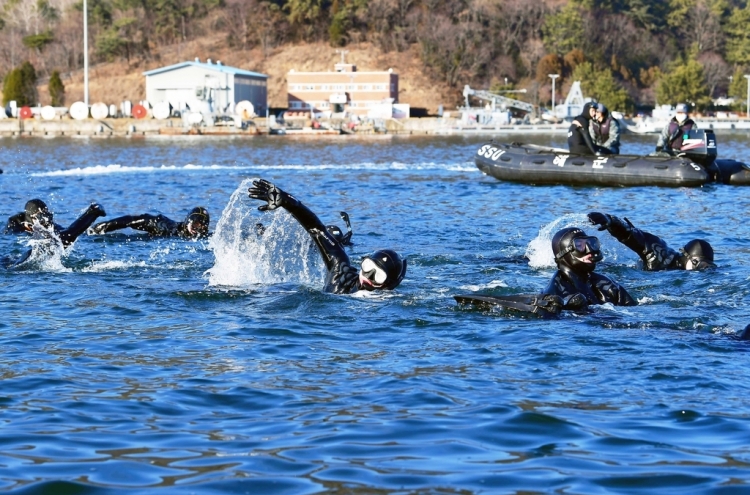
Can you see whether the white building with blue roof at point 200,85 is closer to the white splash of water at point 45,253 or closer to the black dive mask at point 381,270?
the white splash of water at point 45,253

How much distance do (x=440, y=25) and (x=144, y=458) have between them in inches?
4197

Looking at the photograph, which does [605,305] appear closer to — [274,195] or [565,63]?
[274,195]

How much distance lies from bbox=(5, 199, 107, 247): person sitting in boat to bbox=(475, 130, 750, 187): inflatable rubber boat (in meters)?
14.2

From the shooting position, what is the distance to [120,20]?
118375 millimetres

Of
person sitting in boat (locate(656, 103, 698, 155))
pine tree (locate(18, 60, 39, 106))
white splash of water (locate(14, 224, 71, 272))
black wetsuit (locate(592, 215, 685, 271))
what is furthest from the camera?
pine tree (locate(18, 60, 39, 106))

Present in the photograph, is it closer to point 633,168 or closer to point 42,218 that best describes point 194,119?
point 633,168

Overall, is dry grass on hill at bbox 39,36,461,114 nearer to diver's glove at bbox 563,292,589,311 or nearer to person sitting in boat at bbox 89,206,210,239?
person sitting in boat at bbox 89,206,210,239

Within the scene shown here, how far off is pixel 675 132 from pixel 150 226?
49.3 feet

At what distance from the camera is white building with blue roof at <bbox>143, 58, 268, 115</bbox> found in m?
89.1

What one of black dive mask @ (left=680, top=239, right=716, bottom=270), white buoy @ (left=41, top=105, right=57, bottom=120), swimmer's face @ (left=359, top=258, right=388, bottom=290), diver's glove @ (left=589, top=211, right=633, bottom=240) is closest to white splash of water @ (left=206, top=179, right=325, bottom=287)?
swimmer's face @ (left=359, top=258, right=388, bottom=290)

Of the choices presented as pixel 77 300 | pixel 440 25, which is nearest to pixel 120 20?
pixel 440 25

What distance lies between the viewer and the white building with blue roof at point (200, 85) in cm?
8906

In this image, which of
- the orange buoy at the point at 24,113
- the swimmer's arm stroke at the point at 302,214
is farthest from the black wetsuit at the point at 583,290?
the orange buoy at the point at 24,113

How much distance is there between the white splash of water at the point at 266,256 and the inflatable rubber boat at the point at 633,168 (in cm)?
1318
